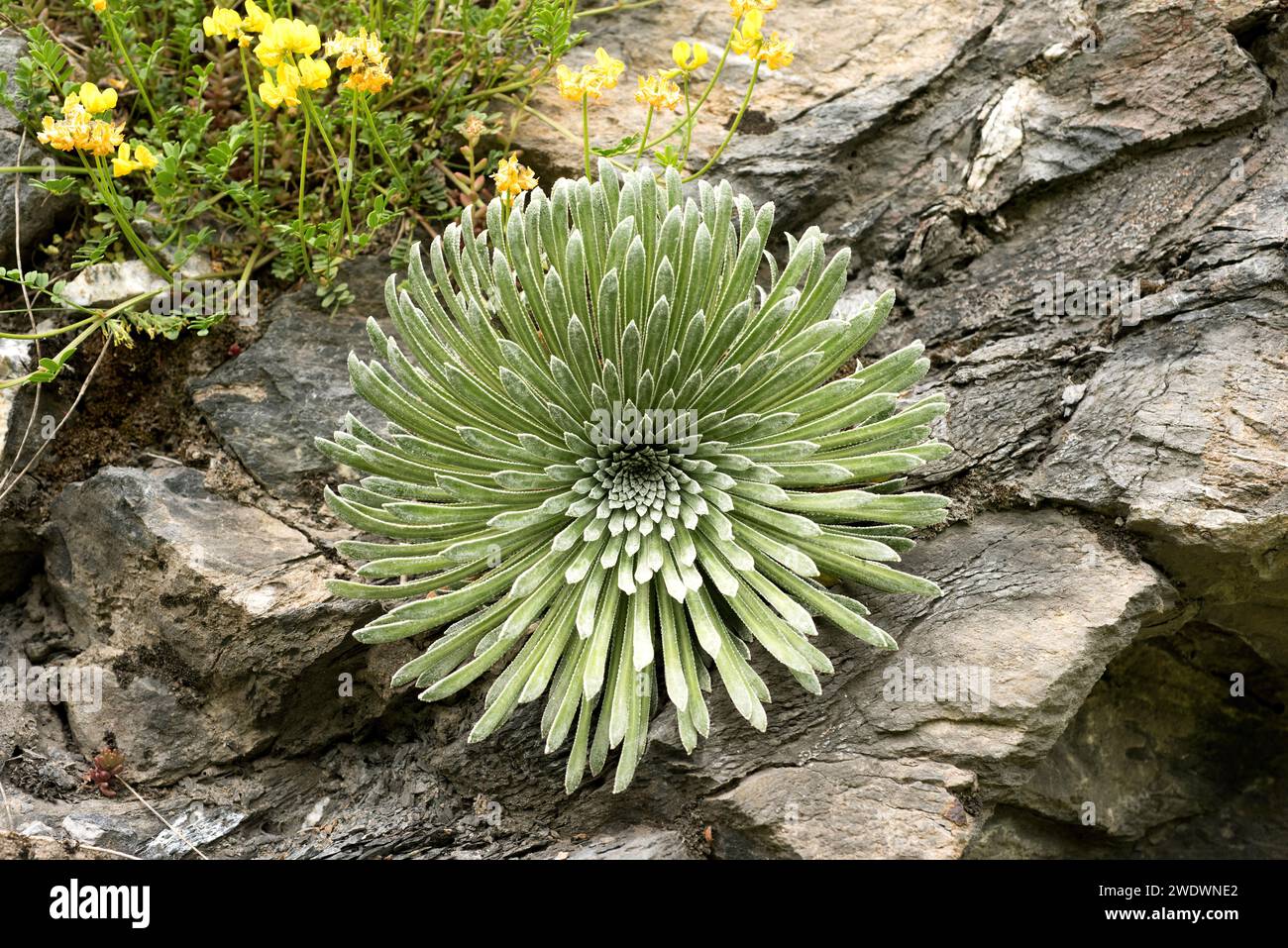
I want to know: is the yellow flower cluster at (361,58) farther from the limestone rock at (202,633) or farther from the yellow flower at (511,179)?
the limestone rock at (202,633)

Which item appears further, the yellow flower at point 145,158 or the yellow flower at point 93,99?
the yellow flower at point 145,158

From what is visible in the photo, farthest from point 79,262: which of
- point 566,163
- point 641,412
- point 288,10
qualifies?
point 641,412

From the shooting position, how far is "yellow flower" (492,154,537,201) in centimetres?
333

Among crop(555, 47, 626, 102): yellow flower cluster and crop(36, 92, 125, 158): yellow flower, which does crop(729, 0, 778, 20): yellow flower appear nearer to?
crop(555, 47, 626, 102): yellow flower cluster

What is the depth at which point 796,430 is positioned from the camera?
2848 millimetres

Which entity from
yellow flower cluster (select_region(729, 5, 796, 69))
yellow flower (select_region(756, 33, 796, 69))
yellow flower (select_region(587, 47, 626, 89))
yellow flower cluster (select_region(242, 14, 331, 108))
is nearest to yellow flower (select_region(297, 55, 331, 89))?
yellow flower cluster (select_region(242, 14, 331, 108))

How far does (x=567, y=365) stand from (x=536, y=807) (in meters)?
1.32

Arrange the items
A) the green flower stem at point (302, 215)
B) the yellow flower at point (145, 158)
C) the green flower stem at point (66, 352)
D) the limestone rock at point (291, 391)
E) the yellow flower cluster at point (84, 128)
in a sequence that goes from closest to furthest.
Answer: the yellow flower cluster at point (84, 128) < the green flower stem at point (66, 352) < the yellow flower at point (145, 158) < the green flower stem at point (302, 215) < the limestone rock at point (291, 391)

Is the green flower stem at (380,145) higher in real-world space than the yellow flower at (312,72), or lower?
higher

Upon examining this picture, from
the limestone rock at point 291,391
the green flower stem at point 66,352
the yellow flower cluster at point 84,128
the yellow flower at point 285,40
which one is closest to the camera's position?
the yellow flower at point 285,40

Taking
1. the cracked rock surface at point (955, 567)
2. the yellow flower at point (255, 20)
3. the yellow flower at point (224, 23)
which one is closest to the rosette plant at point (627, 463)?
the cracked rock surface at point (955, 567)

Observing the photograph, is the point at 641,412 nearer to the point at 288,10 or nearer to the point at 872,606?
the point at 872,606

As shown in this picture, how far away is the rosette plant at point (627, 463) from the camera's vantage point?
9.00ft

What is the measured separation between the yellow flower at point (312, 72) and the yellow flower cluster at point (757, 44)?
3.94 ft
